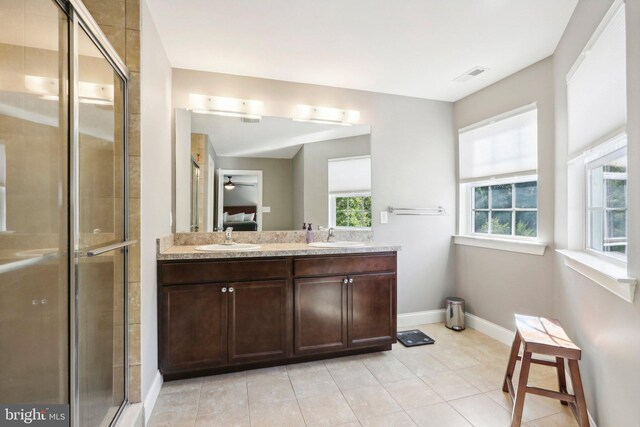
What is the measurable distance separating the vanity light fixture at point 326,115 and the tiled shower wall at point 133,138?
1.41 metres

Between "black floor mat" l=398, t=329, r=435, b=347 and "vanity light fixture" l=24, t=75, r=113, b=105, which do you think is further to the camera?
"black floor mat" l=398, t=329, r=435, b=347

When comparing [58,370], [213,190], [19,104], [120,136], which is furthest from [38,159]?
[213,190]

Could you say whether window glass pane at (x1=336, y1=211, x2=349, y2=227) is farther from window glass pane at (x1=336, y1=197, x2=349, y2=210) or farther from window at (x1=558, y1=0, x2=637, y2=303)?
window at (x1=558, y1=0, x2=637, y2=303)

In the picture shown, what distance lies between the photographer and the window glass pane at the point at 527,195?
8.41 feet

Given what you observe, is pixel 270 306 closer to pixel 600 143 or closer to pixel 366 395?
pixel 366 395

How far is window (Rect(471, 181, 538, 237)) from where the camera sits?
2.59 meters

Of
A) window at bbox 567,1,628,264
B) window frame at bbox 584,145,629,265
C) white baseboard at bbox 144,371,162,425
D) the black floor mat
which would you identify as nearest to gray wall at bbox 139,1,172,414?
white baseboard at bbox 144,371,162,425

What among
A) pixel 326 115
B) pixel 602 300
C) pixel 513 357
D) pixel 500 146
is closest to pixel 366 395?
pixel 513 357

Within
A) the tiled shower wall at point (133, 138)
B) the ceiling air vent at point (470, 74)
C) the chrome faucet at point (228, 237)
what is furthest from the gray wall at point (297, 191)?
the ceiling air vent at point (470, 74)

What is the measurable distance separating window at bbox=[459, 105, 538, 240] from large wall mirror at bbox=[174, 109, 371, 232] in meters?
1.10

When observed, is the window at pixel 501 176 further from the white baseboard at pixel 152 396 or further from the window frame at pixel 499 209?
the white baseboard at pixel 152 396

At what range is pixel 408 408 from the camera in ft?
5.99

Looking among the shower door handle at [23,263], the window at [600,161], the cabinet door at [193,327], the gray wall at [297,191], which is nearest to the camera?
the shower door handle at [23,263]

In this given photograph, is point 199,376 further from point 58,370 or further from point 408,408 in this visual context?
point 408,408
